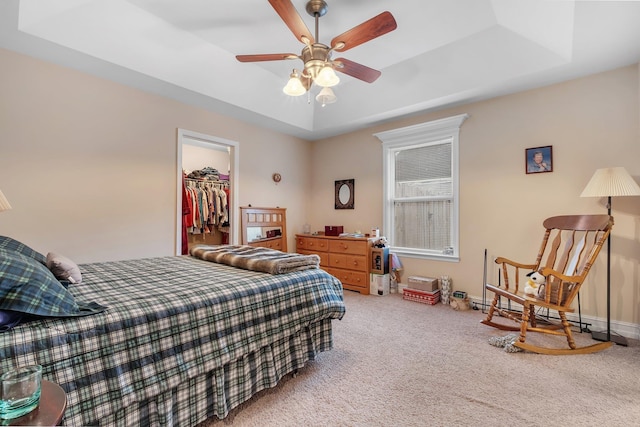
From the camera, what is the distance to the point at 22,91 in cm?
247

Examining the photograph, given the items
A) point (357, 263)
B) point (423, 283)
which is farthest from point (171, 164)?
point (423, 283)

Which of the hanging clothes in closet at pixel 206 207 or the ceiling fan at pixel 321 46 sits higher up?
the ceiling fan at pixel 321 46

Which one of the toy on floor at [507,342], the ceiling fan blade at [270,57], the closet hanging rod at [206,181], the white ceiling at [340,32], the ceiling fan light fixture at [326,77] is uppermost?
the white ceiling at [340,32]

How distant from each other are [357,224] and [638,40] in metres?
3.40

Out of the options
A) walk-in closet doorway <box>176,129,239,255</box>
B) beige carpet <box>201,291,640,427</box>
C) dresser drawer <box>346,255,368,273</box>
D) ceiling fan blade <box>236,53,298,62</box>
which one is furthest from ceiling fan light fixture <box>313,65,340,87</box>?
dresser drawer <box>346,255,368,273</box>

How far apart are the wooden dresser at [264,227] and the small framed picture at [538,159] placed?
3253 millimetres

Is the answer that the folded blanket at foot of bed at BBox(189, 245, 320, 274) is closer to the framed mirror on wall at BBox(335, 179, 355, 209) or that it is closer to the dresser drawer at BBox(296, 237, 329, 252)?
the dresser drawer at BBox(296, 237, 329, 252)

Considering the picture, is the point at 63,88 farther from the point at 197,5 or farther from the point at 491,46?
the point at 491,46

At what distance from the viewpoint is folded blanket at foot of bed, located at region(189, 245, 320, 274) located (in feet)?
6.31

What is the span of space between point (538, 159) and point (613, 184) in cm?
75

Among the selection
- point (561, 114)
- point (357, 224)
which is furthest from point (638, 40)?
point (357, 224)

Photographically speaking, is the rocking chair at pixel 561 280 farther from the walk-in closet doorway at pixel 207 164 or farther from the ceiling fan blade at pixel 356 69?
the walk-in closet doorway at pixel 207 164

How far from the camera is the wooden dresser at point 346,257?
403 centimetres

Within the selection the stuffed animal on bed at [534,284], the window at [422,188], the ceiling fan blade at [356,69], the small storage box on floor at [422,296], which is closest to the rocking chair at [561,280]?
the stuffed animal on bed at [534,284]
